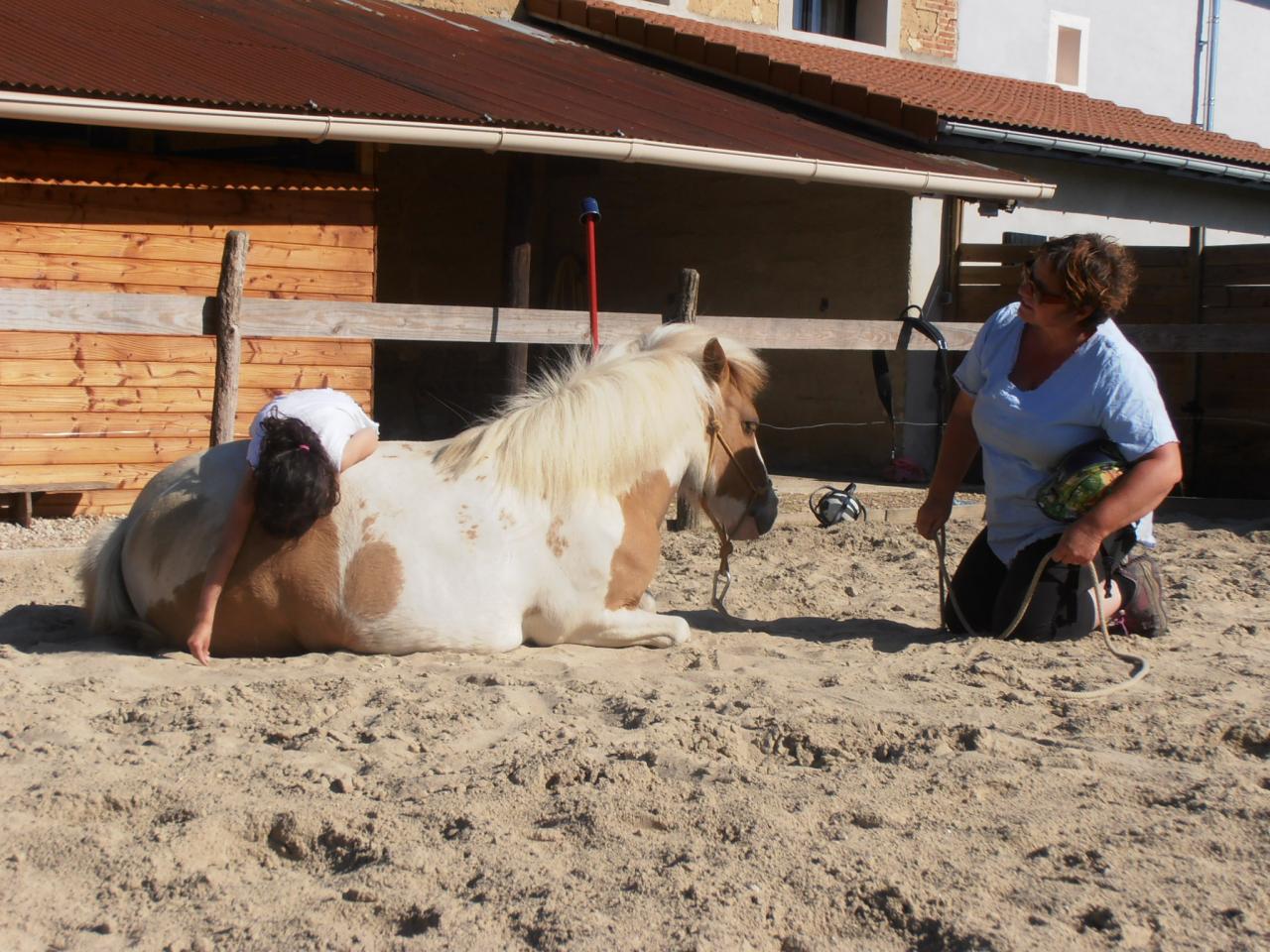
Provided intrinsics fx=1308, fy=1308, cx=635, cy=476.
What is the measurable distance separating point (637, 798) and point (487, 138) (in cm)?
523

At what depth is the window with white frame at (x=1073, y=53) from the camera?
683 inches

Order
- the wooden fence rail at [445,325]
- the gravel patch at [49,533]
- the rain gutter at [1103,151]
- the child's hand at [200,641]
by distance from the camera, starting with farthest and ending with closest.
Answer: the rain gutter at [1103,151]
the gravel patch at [49,533]
the wooden fence rail at [445,325]
the child's hand at [200,641]

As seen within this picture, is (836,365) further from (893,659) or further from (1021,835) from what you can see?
(1021,835)

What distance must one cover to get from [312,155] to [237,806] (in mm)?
6221

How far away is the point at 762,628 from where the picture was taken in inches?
180

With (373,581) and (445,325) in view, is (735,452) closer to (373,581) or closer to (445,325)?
(373,581)

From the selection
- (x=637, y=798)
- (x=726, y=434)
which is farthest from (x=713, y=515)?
(x=637, y=798)

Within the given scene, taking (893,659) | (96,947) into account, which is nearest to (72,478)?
(893,659)

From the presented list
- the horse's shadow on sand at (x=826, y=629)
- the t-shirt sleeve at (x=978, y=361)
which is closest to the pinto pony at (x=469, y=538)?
the horse's shadow on sand at (x=826, y=629)

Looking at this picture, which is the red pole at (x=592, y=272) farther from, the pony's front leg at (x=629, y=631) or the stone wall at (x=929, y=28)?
the stone wall at (x=929, y=28)

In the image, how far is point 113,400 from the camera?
7117mm

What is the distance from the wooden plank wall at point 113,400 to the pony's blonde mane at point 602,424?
3616 millimetres

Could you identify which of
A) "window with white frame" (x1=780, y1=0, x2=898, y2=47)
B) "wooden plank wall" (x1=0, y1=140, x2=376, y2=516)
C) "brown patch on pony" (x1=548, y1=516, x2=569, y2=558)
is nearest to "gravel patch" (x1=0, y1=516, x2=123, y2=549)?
"wooden plank wall" (x1=0, y1=140, x2=376, y2=516)

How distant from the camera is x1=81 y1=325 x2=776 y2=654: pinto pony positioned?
379cm
